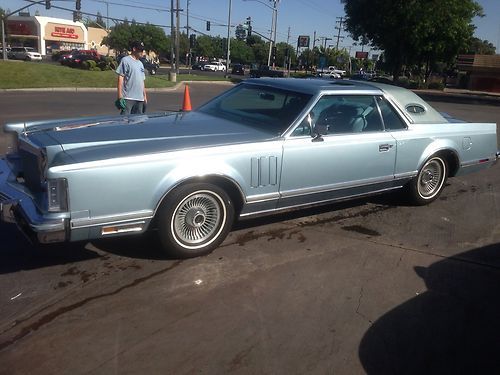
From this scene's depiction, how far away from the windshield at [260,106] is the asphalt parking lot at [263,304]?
1.04 meters

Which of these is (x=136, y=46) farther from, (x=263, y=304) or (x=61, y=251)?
(x=263, y=304)

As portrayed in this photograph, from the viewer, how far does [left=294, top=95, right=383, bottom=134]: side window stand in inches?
183

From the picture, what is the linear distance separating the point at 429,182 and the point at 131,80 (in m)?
4.40

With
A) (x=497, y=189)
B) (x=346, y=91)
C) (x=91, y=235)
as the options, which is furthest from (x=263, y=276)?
(x=497, y=189)

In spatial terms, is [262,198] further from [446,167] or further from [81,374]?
[446,167]

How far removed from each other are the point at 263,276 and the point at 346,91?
219 cm

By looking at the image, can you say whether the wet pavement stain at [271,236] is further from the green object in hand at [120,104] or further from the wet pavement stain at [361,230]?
the green object in hand at [120,104]

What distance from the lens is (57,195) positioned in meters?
3.26

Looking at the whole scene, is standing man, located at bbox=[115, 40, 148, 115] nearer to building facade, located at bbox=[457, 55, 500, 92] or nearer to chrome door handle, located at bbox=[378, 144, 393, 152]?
chrome door handle, located at bbox=[378, 144, 393, 152]

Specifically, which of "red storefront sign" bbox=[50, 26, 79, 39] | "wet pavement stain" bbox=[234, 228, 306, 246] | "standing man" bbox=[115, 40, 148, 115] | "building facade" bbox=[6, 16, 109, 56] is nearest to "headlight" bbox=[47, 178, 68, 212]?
"wet pavement stain" bbox=[234, 228, 306, 246]

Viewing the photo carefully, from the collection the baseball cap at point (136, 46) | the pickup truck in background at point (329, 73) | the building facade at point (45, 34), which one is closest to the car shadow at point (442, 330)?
the baseball cap at point (136, 46)

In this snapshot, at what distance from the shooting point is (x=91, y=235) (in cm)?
345

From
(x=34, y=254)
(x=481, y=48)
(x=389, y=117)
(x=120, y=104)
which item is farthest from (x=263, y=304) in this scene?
(x=481, y=48)

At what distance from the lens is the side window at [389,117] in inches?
203
